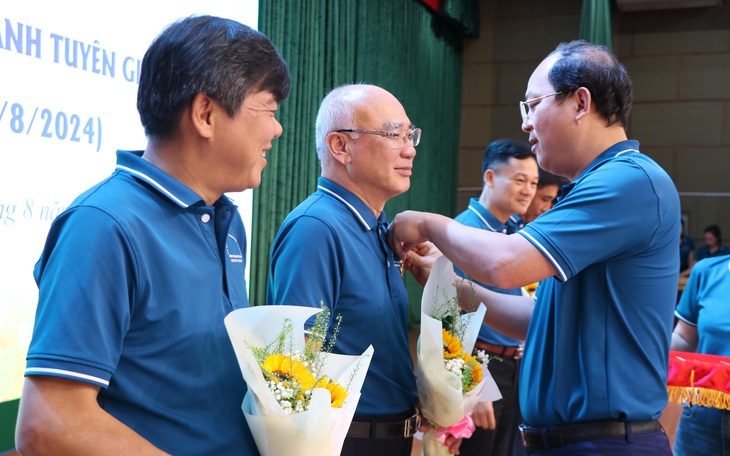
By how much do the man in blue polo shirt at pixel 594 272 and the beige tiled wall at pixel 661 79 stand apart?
8.25m

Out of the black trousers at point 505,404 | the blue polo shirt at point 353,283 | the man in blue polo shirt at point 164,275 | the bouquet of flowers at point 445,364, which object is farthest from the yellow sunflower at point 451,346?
the black trousers at point 505,404

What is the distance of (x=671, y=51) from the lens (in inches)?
375

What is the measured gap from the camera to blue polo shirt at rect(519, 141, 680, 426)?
1.68 meters

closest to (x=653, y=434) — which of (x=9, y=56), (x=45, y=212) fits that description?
(x=45, y=212)

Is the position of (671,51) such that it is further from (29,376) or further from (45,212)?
(29,376)

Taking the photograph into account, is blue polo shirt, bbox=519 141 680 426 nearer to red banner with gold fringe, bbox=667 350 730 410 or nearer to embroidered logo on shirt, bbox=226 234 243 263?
red banner with gold fringe, bbox=667 350 730 410

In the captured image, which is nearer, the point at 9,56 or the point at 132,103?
the point at 9,56

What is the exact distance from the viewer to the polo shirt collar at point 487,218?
3.55 m

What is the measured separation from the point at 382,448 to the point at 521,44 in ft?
29.5

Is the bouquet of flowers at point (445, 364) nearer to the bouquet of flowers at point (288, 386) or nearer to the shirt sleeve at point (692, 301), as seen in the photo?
the bouquet of flowers at point (288, 386)

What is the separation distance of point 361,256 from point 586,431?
70cm

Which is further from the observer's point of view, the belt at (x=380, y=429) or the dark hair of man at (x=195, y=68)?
the belt at (x=380, y=429)

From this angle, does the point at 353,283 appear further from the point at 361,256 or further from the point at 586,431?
the point at 586,431

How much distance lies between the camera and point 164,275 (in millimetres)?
1097
